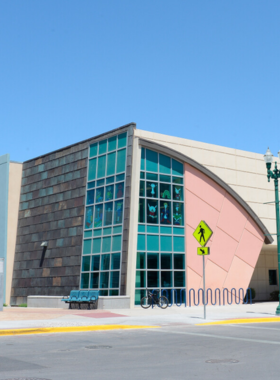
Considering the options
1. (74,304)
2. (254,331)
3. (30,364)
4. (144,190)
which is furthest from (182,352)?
(144,190)

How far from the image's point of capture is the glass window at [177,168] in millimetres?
28406

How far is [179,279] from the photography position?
2733cm

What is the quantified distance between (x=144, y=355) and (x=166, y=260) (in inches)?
679


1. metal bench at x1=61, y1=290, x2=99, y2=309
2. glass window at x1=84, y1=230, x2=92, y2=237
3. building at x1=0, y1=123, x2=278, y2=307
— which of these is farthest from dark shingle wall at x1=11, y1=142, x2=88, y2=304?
metal bench at x1=61, y1=290, x2=99, y2=309

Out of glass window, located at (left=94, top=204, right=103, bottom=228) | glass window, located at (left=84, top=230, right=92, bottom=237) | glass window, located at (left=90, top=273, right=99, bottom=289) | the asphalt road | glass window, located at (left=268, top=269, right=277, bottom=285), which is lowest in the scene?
the asphalt road

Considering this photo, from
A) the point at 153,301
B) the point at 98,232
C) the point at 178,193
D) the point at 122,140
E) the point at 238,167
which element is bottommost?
the point at 153,301

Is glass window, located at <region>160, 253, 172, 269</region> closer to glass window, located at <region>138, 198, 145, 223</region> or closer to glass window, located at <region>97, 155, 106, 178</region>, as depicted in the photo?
glass window, located at <region>138, 198, 145, 223</region>

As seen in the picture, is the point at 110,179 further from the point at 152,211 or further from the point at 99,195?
the point at 152,211

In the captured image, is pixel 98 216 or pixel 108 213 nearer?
pixel 108 213

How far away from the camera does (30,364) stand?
8828 millimetres

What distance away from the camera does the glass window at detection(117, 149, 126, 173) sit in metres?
27.7

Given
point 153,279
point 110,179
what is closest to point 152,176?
point 110,179

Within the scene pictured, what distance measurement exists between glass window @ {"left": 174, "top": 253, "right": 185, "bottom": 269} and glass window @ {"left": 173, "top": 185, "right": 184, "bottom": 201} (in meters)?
3.27

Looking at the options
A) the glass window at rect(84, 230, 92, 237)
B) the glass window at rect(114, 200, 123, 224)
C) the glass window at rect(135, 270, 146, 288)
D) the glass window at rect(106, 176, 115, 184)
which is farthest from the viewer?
the glass window at rect(84, 230, 92, 237)
